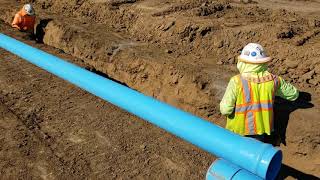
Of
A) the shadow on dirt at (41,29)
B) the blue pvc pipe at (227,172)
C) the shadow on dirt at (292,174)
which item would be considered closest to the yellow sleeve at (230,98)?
the blue pvc pipe at (227,172)

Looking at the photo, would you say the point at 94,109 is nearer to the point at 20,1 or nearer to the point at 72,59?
the point at 72,59

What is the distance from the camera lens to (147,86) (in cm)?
796

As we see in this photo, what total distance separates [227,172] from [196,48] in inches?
189

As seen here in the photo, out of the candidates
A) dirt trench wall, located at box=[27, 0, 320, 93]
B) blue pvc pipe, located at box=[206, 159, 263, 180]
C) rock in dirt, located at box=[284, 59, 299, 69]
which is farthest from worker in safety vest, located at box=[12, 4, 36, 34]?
blue pvc pipe, located at box=[206, 159, 263, 180]

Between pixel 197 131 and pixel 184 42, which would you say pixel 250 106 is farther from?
pixel 184 42

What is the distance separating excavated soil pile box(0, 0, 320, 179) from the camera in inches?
220

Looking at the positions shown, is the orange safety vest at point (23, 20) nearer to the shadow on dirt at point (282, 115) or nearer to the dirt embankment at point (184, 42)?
the dirt embankment at point (184, 42)

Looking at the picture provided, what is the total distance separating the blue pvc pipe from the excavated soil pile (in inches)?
40.4

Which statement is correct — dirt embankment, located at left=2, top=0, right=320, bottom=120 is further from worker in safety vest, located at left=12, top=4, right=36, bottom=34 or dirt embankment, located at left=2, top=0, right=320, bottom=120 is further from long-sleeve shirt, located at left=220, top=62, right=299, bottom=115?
long-sleeve shirt, located at left=220, top=62, right=299, bottom=115

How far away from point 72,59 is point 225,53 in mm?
3359

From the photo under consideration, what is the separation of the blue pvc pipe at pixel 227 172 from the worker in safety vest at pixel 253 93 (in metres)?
0.76

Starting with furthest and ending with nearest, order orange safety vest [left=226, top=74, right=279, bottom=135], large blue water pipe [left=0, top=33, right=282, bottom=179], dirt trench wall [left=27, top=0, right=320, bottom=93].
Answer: dirt trench wall [left=27, top=0, right=320, bottom=93] < orange safety vest [left=226, top=74, right=279, bottom=135] < large blue water pipe [left=0, top=33, right=282, bottom=179]

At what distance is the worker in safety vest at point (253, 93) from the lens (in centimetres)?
480

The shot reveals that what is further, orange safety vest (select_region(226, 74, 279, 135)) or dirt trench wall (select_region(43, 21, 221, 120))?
dirt trench wall (select_region(43, 21, 221, 120))
